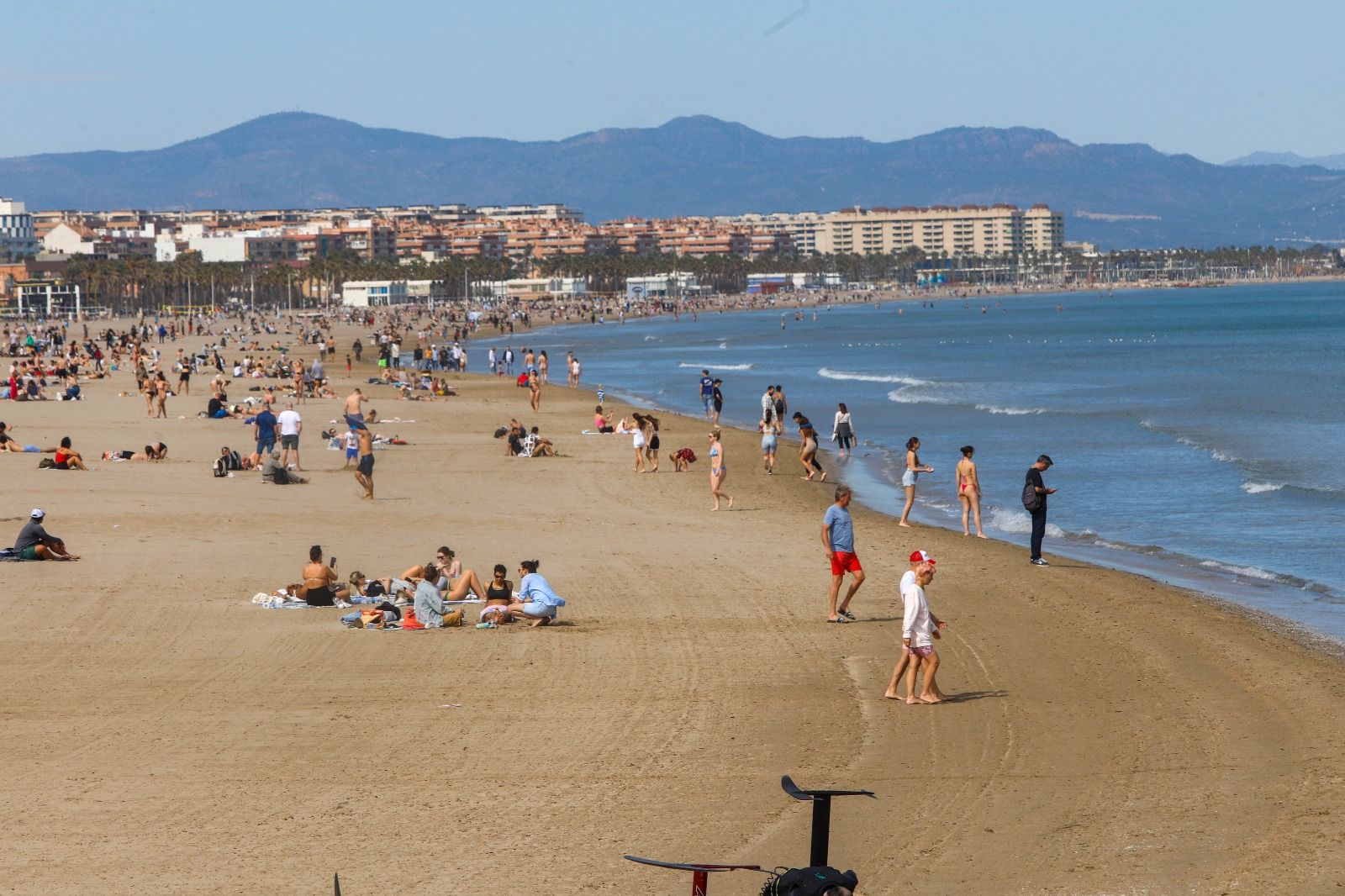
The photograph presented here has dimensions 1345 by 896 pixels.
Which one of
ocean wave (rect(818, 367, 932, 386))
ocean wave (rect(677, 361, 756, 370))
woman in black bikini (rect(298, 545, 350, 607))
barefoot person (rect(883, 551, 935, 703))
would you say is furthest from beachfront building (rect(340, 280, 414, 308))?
barefoot person (rect(883, 551, 935, 703))

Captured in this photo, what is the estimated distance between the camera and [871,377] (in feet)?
209

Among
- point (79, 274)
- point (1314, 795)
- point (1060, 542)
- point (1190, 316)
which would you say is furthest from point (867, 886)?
point (79, 274)

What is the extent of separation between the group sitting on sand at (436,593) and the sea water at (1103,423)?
279 inches

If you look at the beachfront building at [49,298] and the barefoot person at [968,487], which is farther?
the beachfront building at [49,298]

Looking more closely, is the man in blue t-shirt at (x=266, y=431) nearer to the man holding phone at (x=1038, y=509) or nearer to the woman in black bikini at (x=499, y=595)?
the woman in black bikini at (x=499, y=595)

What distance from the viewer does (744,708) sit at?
11.6 m

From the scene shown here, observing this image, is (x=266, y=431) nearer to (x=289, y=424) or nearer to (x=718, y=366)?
(x=289, y=424)

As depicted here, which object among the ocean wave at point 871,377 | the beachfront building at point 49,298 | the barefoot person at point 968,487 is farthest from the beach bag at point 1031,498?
the beachfront building at point 49,298

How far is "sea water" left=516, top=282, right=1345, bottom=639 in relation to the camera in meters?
21.0

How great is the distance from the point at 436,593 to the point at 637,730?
417 centimetres

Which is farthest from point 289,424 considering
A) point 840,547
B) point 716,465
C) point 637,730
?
point 637,730

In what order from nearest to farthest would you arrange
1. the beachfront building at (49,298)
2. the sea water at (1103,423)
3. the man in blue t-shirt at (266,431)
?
the sea water at (1103,423), the man in blue t-shirt at (266,431), the beachfront building at (49,298)

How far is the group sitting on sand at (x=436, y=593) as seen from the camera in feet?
47.8

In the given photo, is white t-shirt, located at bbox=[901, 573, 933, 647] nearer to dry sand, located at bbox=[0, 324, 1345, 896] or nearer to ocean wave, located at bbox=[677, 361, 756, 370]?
dry sand, located at bbox=[0, 324, 1345, 896]
